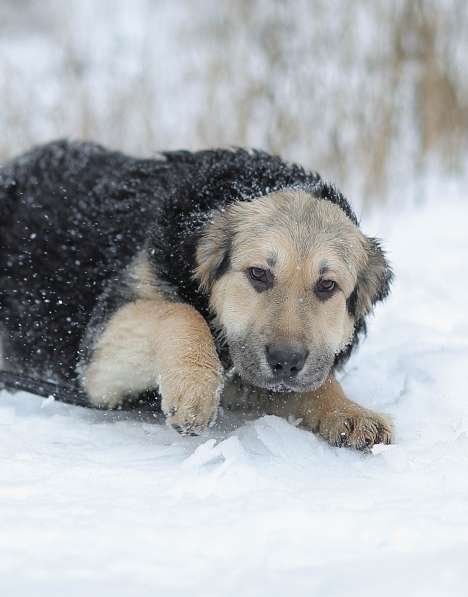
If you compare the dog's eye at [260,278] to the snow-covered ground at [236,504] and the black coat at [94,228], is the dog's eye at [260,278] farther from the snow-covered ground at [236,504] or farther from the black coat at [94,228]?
the snow-covered ground at [236,504]

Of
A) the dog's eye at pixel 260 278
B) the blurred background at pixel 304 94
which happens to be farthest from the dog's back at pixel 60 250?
the blurred background at pixel 304 94

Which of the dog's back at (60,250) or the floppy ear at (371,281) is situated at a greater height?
the floppy ear at (371,281)

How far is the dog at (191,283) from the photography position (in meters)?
3.64

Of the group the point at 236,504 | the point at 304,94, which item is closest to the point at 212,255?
the point at 236,504

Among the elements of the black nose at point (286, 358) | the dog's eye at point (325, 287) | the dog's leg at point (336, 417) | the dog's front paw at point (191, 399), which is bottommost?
the dog's leg at point (336, 417)

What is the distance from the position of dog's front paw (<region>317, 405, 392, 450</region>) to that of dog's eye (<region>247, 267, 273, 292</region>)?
0.64 meters

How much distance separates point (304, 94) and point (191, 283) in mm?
6392

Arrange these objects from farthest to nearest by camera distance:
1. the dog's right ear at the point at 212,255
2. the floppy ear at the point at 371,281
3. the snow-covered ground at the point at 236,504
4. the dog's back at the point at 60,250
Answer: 1. the dog's back at the point at 60,250
2. the floppy ear at the point at 371,281
3. the dog's right ear at the point at 212,255
4. the snow-covered ground at the point at 236,504

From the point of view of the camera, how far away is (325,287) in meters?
3.88

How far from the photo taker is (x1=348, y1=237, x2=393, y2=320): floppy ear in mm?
4289

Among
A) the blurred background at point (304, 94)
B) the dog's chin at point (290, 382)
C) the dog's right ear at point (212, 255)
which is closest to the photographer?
the dog's chin at point (290, 382)

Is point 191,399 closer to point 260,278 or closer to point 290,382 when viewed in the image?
point 290,382

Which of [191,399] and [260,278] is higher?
[260,278]

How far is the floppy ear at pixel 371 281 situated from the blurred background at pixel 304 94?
5748 millimetres
